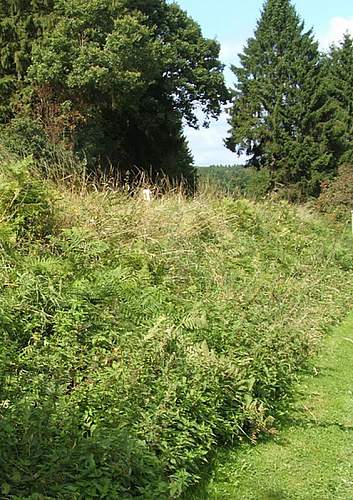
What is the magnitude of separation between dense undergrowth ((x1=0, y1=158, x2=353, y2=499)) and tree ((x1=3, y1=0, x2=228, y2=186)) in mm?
10313

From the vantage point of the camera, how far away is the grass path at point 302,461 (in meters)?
3.52

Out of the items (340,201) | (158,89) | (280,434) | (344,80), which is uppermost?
(344,80)

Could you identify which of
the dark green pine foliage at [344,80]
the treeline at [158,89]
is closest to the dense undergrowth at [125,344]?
the treeline at [158,89]

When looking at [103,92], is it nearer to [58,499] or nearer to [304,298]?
[304,298]

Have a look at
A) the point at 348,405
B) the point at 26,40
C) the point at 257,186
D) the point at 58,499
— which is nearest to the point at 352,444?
the point at 348,405

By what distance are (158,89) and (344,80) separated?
1608cm

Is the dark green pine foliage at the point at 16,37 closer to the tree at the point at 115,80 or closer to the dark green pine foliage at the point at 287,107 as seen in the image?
the tree at the point at 115,80

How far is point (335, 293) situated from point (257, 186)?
2519 centimetres

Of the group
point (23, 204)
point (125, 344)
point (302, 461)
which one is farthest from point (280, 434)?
point (23, 204)

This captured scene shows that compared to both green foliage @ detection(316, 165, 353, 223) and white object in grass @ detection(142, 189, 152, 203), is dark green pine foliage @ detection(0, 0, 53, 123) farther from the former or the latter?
white object in grass @ detection(142, 189, 152, 203)

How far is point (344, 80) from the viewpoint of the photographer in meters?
35.6

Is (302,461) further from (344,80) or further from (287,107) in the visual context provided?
(344,80)

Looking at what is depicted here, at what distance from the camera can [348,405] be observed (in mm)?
5020

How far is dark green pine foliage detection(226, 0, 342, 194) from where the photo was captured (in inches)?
1303
